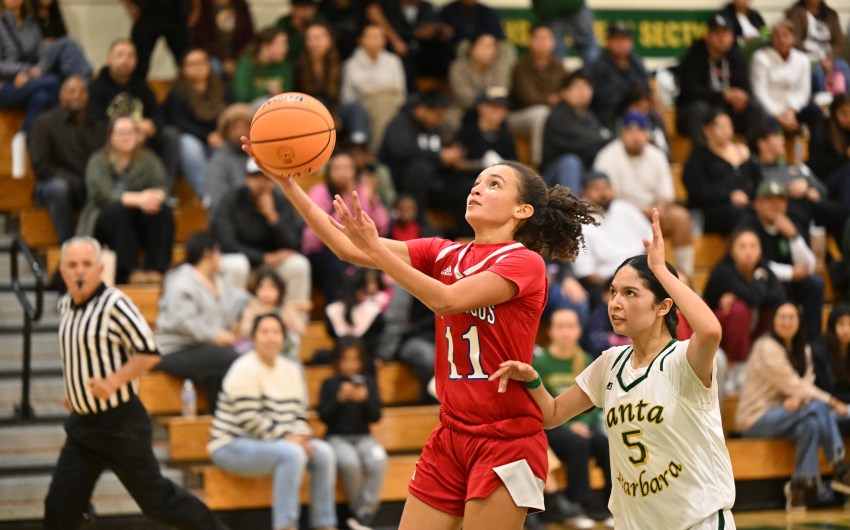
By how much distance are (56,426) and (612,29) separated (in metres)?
6.50

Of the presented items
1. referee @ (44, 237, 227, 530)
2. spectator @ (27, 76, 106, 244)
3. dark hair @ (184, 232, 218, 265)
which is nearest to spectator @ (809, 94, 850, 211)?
dark hair @ (184, 232, 218, 265)

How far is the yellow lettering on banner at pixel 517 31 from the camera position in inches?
540

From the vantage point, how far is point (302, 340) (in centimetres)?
946

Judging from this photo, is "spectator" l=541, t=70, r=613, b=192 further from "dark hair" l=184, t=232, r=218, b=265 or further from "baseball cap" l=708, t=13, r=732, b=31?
"dark hair" l=184, t=232, r=218, b=265

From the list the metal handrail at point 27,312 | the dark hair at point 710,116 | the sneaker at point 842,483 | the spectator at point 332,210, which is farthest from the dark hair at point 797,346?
the metal handrail at point 27,312

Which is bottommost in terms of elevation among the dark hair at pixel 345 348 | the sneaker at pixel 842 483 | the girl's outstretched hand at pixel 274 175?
the sneaker at pixel 842 483

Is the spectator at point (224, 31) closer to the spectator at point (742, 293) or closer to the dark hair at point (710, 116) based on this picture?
the dark hair at point (710, 116)

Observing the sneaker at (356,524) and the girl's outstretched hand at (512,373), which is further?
the sneaker at (356,524)

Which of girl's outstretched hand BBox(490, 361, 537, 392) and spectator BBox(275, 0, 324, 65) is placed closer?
girl's outstretched hand BBox(490, 361, 537, 392)

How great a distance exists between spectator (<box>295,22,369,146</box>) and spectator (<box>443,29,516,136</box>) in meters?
1.02

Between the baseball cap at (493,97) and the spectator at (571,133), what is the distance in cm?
45

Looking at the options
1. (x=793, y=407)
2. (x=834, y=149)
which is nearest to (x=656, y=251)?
(x=793, y=407)

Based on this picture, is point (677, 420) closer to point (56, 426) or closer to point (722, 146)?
point (56, 426)

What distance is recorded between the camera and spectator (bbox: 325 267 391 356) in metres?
9.26
